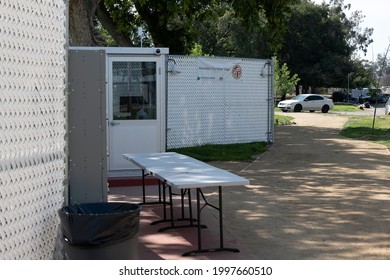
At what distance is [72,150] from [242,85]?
1262cm

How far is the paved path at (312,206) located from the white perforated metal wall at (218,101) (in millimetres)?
1961

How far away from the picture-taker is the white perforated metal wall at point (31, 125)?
14.4 feet

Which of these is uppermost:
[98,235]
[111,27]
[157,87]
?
[111,27]

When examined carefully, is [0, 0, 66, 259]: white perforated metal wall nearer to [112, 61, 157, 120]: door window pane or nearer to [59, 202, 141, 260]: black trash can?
[59, 202, 141, 260]: black trash can

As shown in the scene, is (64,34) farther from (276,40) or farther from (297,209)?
(276,40)

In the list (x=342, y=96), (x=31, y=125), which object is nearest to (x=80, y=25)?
(x=31, y=125)

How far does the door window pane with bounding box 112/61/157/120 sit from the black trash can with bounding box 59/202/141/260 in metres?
7.86

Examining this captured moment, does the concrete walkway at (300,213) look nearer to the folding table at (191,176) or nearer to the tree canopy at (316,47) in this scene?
the folding table at (191,176)

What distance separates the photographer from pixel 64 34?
5852mm

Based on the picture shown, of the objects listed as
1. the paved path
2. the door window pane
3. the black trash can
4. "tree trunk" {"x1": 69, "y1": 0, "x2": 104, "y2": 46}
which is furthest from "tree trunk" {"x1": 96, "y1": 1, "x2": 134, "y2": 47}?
the black trash can

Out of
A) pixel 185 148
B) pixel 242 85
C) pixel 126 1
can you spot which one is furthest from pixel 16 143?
pixel 126 1

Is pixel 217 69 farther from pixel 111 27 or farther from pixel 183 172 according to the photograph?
pixel 183 172

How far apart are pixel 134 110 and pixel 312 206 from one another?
Answer: 462 centimetres

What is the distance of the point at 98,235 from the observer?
15.4ft
